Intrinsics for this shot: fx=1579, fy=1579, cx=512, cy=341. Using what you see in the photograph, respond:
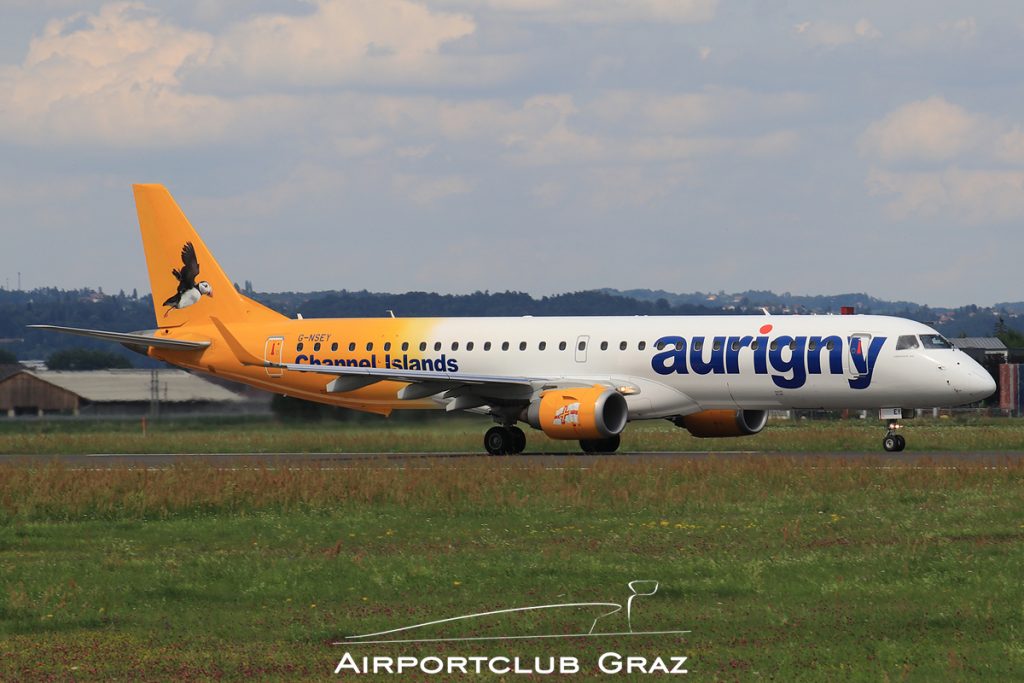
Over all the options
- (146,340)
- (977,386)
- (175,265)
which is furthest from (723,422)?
(175,265)

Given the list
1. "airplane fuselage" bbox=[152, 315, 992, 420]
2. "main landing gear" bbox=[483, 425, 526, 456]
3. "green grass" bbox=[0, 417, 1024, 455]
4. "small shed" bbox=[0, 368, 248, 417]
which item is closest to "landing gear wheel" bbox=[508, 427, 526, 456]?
"main landing gear" bbox=[483, 425, 526, 456]

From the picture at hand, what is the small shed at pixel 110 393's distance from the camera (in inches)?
1900

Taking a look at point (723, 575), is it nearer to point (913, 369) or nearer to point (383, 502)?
point (383, 502)

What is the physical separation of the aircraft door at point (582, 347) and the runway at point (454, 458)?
2511 millimetres

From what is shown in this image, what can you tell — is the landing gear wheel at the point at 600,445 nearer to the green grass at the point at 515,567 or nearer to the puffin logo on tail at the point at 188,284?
the green grass at the point at 515,567

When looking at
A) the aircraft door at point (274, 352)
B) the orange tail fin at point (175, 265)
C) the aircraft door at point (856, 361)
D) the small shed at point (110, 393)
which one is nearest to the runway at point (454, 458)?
the aircraft door at point (856, 361)

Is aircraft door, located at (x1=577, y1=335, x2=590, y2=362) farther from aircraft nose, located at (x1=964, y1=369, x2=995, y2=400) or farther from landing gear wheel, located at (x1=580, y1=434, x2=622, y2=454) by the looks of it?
aircraft nose, located at (x1=964, y1=369, x2=995, y2=400)

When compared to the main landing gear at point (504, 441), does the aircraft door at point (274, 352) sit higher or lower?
higher

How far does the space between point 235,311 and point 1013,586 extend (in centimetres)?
3519

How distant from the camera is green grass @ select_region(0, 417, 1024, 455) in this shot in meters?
43.2

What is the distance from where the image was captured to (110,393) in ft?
171

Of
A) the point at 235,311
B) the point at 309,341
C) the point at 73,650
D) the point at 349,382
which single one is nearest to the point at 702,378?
the point at 349,382

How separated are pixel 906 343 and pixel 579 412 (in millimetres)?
7899

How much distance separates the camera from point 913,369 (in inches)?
1455
